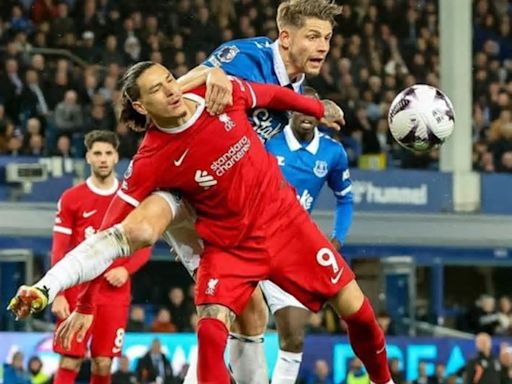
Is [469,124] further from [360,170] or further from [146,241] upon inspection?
[146,241]

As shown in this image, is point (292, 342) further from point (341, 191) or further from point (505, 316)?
point (505, 316)

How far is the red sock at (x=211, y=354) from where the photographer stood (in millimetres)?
7941

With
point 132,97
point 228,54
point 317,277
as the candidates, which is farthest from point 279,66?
point 317,277

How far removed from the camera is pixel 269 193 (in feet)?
27.5

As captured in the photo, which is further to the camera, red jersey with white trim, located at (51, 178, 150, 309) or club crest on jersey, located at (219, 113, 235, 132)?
red jersey with white trim, located at (51, 178, 150, 309)

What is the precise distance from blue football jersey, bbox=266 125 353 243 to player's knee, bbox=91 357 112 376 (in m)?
1.78

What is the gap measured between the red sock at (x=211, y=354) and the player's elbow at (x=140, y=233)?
1.81ft

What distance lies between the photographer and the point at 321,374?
16750mm

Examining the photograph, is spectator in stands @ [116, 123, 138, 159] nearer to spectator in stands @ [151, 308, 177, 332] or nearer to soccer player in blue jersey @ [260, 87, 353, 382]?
spectator in stands @ [151, 308, 177, 332]

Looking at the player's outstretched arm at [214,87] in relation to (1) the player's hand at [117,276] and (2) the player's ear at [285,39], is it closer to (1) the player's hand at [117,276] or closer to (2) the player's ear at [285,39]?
(2) the player's ear at [285,39]

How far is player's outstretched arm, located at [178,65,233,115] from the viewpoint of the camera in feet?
26.5

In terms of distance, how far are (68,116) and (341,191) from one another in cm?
917

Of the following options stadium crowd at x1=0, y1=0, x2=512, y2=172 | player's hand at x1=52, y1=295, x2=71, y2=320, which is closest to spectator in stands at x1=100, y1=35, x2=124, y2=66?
stadium crowd at x1=0, y1=0, x2=512, y2=172

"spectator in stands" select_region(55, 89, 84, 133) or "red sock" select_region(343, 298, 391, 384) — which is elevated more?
"spectator in stands" select_region(55, 89, 84, 133)
